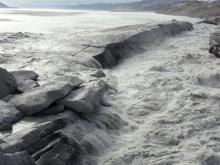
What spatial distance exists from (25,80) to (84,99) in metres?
2.21

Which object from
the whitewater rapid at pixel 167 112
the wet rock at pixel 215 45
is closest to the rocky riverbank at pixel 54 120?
the whitewater rapid at pixel 167 112

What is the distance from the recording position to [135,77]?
12.4 meters

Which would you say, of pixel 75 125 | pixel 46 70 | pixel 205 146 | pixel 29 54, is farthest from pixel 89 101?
pixel 29 54

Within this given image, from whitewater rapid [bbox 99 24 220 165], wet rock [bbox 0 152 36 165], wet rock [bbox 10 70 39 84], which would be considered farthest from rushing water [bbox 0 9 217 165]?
wet rock [bbox 0 152 36 165]

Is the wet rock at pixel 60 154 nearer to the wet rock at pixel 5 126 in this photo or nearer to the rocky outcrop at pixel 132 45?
the wet rock at pixel 5 126

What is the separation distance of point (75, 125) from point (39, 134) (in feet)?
4.09

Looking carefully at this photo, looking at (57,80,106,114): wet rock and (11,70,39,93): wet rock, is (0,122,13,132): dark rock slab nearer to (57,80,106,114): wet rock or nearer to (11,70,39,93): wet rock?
(57,80,106,114): wet rock

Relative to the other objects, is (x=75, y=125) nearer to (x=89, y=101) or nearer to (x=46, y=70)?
(x=89, y=101)

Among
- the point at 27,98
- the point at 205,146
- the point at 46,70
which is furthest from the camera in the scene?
the point at 46,70

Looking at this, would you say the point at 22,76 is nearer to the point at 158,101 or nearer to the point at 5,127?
the point at 5,127

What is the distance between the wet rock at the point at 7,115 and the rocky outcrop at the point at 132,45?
7417 millimetres

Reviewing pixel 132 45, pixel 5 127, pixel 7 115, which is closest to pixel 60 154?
pixel 5 127

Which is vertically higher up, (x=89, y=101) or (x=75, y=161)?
(x=89, y=101)

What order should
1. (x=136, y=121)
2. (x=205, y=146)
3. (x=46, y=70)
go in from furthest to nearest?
(x=46, y=70) → (x=136, y=121) → (x=205, y=146)
